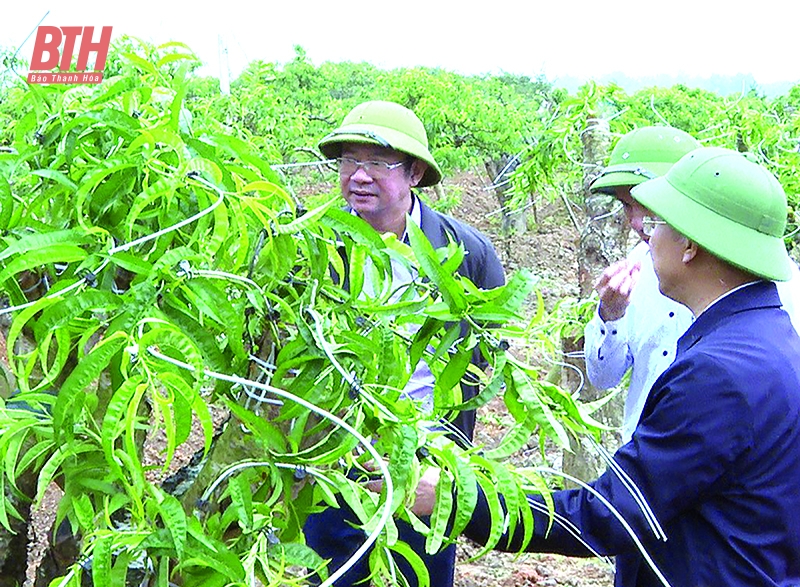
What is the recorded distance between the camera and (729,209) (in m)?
1.61

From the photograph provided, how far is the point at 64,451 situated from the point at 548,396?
490 mm

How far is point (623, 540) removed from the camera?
1.54 m

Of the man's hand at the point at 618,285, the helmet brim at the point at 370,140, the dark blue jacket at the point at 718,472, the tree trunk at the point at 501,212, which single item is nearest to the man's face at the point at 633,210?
the man's hand at the point at 618,285

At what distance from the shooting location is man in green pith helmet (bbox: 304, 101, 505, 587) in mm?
2396

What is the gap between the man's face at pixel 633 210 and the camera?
2240mm

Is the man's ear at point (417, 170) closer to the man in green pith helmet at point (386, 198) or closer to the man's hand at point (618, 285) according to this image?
the man in green pith helmet at point (386, 198)

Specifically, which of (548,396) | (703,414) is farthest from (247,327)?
(703,414)

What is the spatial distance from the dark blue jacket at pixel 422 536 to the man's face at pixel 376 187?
9 cm

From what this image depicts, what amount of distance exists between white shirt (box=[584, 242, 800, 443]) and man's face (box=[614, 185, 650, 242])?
0.29 ft

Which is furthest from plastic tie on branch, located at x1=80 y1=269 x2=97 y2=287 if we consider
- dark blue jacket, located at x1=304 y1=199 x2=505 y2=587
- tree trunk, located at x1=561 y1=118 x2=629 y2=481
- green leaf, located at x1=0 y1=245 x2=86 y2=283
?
tree trunk, located at x1=561 y1=118 x2=629 y2=481

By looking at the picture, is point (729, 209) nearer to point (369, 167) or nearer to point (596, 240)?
point (369, 167)

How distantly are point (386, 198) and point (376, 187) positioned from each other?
0.04m

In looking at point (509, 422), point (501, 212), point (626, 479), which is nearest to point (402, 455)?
point (626, 479)

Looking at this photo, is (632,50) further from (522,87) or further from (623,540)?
(623,540)
